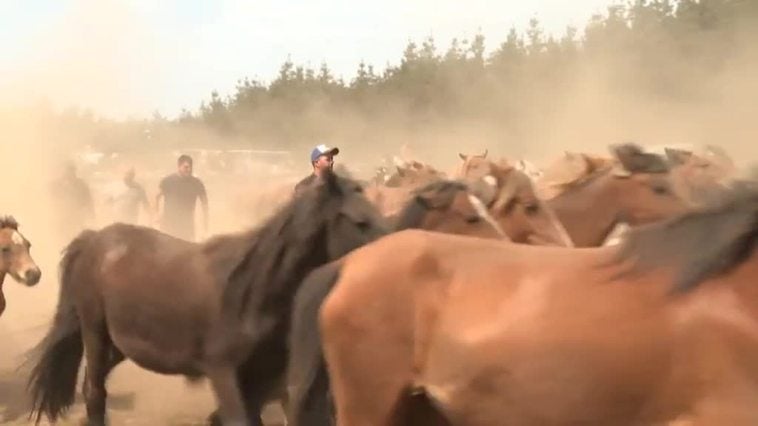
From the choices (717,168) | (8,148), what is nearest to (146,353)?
(717,168)

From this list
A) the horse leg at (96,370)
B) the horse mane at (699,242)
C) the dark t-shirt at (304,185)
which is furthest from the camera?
the horse leg at (96,370)

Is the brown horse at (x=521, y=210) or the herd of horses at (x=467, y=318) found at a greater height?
the herd of horses at (x=467, y=318)

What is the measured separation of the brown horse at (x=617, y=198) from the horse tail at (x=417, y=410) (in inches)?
115

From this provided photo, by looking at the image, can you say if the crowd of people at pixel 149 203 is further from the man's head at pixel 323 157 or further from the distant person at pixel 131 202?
the man's head at pixel 323 157

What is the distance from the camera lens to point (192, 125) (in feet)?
127

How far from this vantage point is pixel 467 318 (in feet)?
11.7

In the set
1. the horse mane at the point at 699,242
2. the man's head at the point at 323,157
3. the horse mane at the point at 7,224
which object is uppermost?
the horse mane at the point at 699,242

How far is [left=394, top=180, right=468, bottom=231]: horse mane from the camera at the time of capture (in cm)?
556

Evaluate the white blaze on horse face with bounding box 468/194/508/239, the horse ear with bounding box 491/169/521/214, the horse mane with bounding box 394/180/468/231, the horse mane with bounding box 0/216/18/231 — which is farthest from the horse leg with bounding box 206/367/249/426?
the horse mane with bounding box 0/216/18/231

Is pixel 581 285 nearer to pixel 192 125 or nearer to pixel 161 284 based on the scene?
pixel 161 284

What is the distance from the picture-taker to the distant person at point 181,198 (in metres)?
11.5

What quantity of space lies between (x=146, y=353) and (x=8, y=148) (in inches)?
793

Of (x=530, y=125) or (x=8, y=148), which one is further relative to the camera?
(x=530, y=125)

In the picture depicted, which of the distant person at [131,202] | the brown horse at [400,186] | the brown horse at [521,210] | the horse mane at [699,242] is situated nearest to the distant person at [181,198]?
the brown horse at [400,186]
